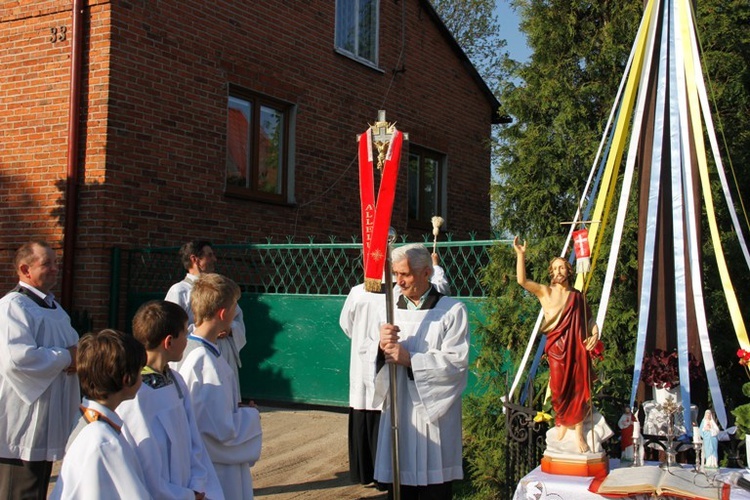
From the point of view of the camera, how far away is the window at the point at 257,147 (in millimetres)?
10438

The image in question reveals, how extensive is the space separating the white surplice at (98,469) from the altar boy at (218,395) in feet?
2.83

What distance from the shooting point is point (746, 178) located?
6.45 meters

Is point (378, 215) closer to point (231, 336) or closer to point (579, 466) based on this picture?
point (579, 466)

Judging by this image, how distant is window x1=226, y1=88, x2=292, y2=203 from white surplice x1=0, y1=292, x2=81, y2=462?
18.0 feet

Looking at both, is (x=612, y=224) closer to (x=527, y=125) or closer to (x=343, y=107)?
(x=527, y=125)

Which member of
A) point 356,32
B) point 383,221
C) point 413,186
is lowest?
point 383,221

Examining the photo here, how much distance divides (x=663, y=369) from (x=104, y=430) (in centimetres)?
330

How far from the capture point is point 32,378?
4668 mm

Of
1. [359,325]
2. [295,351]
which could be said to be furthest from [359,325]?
[295,351]

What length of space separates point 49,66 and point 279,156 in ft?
10.2

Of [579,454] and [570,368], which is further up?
[570,368]

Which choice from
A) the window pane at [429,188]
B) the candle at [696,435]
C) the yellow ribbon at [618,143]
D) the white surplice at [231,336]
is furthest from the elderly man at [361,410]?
the window pane at [429,188]

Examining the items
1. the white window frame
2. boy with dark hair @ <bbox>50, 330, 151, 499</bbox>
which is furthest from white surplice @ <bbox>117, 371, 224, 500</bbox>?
the white window frame

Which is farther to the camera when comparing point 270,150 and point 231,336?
point 270,150
